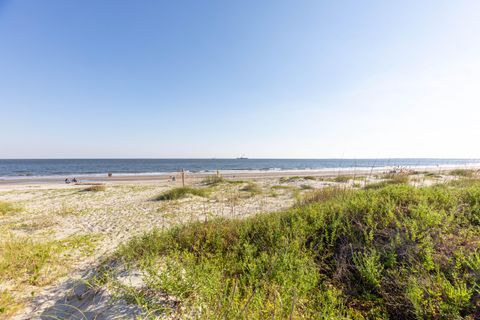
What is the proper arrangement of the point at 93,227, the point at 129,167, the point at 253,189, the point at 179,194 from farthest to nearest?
the point at 129,167 < the point at 253,189 < the point at 179,194 < the point at 93,227

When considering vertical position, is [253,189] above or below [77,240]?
below

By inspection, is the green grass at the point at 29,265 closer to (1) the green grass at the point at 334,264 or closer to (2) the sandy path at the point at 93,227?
(2) the sandy path at the point at 93,227

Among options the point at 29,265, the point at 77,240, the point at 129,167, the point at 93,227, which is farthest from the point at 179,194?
the point at 129,167

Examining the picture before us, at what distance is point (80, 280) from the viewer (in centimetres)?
328

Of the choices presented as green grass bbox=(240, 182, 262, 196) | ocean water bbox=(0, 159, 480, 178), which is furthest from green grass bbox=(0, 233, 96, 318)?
ocean water bbox=(0, 159, 480, 178)

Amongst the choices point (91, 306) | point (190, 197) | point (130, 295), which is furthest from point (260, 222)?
point (190, 197)

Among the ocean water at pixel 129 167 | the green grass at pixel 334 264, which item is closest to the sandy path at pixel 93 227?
the green grass at pixel 334 264

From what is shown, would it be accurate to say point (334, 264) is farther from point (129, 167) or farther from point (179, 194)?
point (129, 167)

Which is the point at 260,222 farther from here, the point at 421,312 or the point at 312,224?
the point at 421,312

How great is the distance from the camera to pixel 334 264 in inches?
133

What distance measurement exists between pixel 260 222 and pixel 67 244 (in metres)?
4.98

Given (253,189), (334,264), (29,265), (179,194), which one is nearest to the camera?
(334,264)

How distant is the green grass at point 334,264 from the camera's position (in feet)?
7.36

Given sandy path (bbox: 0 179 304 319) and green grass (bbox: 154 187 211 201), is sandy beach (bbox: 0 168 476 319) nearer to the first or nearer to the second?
sandy path (bbox: 0 179 304 319)
